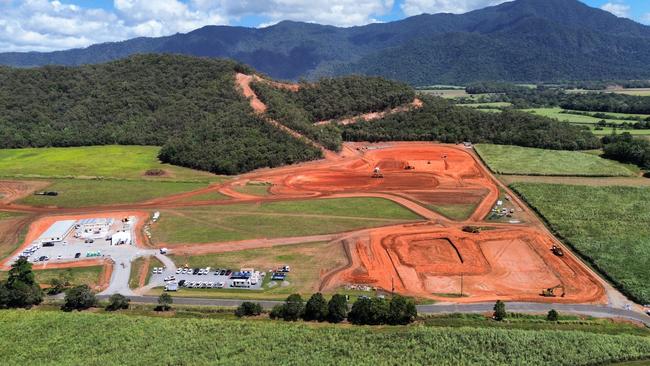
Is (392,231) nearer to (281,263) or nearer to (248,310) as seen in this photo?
(281,263)

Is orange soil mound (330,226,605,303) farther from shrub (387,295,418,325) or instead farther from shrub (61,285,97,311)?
shrub (61,285,97,311)

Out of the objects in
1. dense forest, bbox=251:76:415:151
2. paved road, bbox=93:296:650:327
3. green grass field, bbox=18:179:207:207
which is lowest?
paved road, bbox=93:296:650:327

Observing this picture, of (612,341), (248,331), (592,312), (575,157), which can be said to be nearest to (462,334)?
(612,341)

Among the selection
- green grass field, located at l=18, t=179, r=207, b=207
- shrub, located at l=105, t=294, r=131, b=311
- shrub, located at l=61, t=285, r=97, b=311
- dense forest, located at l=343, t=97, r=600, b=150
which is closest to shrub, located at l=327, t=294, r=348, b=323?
shrub, located at l=105, t=294, r=131, b=311

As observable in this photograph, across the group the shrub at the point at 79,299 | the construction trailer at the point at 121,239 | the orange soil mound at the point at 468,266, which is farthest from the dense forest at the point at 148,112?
the shrub at the point at 79,299

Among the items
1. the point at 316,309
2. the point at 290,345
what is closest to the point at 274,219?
the point at 316,309

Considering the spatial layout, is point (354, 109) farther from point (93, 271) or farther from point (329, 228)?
point (93, 271)

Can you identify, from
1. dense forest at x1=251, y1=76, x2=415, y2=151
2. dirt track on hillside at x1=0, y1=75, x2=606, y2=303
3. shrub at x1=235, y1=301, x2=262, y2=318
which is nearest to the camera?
shrub at x1=235, y1=301, x2=262, y2=318
